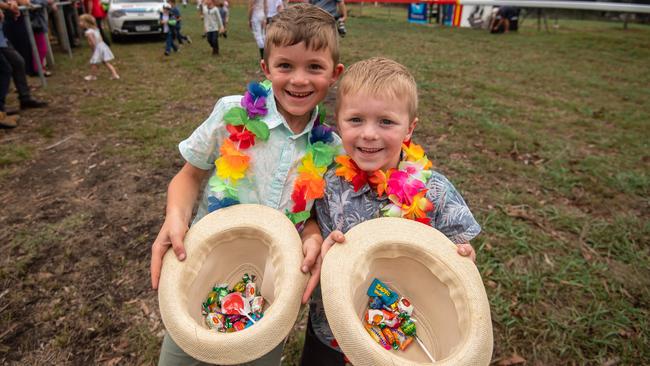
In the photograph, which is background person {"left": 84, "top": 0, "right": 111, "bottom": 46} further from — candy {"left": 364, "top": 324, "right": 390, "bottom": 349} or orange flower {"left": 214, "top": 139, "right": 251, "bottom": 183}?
candy {"left": 364, "top": 324, "right": 390, "bottom": 349}

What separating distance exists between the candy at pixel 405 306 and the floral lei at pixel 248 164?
19.6 inches

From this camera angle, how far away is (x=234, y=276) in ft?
5.34

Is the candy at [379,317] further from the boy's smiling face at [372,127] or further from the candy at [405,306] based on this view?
the boy's smiling face at [372,127]

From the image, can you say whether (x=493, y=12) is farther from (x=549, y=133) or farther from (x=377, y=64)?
(x=377, y=64)

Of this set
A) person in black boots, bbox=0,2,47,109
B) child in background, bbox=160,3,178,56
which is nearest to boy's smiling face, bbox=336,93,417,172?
person in black boots, bbox=0,2,47,109

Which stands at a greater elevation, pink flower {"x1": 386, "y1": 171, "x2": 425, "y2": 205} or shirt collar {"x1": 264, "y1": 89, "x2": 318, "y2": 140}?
shirt collar {"x1": 264, "y1": 89, "x2": 318, "y2": 140}

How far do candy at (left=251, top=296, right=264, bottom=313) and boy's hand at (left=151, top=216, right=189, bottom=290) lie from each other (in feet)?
1.05

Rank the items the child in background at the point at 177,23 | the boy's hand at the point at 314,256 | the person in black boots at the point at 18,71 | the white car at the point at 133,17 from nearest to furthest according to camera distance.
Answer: the boy's hand at the point at 314,256 → the person in black boots at the point at 18,71 → the child in background at the point at 177,23 → the white car at the point at 133,17

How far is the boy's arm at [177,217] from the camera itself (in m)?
1.42

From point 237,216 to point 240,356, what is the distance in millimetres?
509

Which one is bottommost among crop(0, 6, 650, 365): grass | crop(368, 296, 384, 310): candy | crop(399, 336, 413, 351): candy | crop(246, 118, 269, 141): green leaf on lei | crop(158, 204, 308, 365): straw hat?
crop(0, 6, 650, 365): grass

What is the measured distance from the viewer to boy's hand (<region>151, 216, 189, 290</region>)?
1406 millimetres

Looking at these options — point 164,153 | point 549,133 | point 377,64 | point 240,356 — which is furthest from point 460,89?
point 240,356

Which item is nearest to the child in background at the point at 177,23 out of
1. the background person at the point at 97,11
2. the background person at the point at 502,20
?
the background person at the point at 97,11
